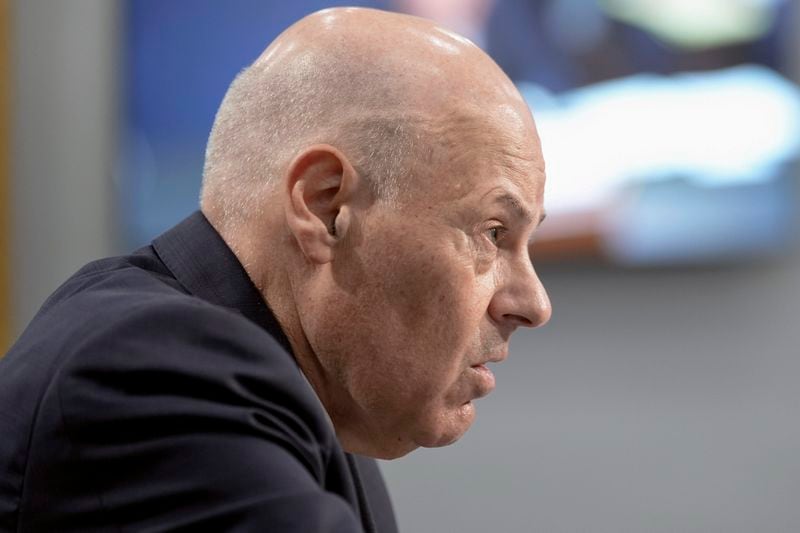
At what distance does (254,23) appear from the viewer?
3262 mm

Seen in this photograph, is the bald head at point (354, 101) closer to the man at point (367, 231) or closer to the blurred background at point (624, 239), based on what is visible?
the man at point (367, 231)

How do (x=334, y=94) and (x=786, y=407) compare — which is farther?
(x=786, y=407)

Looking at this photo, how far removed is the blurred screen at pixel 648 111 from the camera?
10.3 feet

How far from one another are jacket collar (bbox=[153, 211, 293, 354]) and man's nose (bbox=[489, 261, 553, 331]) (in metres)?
0.23

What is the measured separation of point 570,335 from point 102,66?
4.95ft

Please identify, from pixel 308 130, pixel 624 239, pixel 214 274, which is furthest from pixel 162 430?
pixel 624 239

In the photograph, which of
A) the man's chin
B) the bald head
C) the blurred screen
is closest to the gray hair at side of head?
the bald head

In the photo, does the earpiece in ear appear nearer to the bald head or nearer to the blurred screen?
the bald head

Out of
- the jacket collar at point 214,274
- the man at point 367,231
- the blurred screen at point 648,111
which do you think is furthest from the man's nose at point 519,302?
the blurred screen at point 648,111

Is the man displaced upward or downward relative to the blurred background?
upward

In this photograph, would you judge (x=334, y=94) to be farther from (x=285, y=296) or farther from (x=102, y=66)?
(x=102, y=66)

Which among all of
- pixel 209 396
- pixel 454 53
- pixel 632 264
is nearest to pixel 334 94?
pixel 454 53

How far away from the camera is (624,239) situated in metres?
3.19

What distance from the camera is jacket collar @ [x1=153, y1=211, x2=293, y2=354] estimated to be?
3.96 ft
